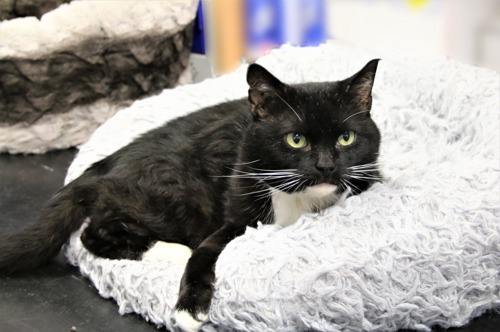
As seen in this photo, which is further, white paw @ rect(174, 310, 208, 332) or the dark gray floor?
the dark gray floor

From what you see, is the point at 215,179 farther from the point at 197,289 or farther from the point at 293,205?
the point at 197,289

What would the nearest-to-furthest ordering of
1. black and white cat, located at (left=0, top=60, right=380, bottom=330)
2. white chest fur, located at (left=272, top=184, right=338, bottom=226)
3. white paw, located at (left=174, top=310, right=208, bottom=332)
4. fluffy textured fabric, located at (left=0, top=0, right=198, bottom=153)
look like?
white paw, located at (left=174, top=310, right=208, bottom=332) → black and white cat, located at (left=0, top=60, right=380, bottom=330) → white chest fur, located at (left=272, top=184, right=338, bottom=226) → fluffy textured fabric, located at (left=0, top=0, right=198, bottom=153)

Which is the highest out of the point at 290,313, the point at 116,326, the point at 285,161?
the point at 285,161

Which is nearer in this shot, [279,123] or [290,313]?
[290,313]

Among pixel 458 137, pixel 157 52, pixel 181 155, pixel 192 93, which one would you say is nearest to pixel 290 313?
pixel 181 155

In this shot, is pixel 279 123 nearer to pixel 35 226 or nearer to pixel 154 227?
pixel 154 227

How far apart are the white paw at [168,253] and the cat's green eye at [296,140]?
37 centimetres

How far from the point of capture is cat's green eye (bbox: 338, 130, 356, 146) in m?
1.44

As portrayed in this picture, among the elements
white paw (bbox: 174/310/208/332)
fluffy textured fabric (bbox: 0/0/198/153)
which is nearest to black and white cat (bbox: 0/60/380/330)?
white paw (bbox: 174/310/208/332)

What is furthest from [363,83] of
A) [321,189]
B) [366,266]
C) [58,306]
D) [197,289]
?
[58,306]

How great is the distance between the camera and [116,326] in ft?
4.74

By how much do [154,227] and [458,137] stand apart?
0.95 metres

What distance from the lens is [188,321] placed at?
130 centimetres

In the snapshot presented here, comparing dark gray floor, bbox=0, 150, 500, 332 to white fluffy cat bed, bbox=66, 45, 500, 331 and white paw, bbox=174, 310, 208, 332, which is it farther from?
white paw, bbox=174, 310, 208, 332
